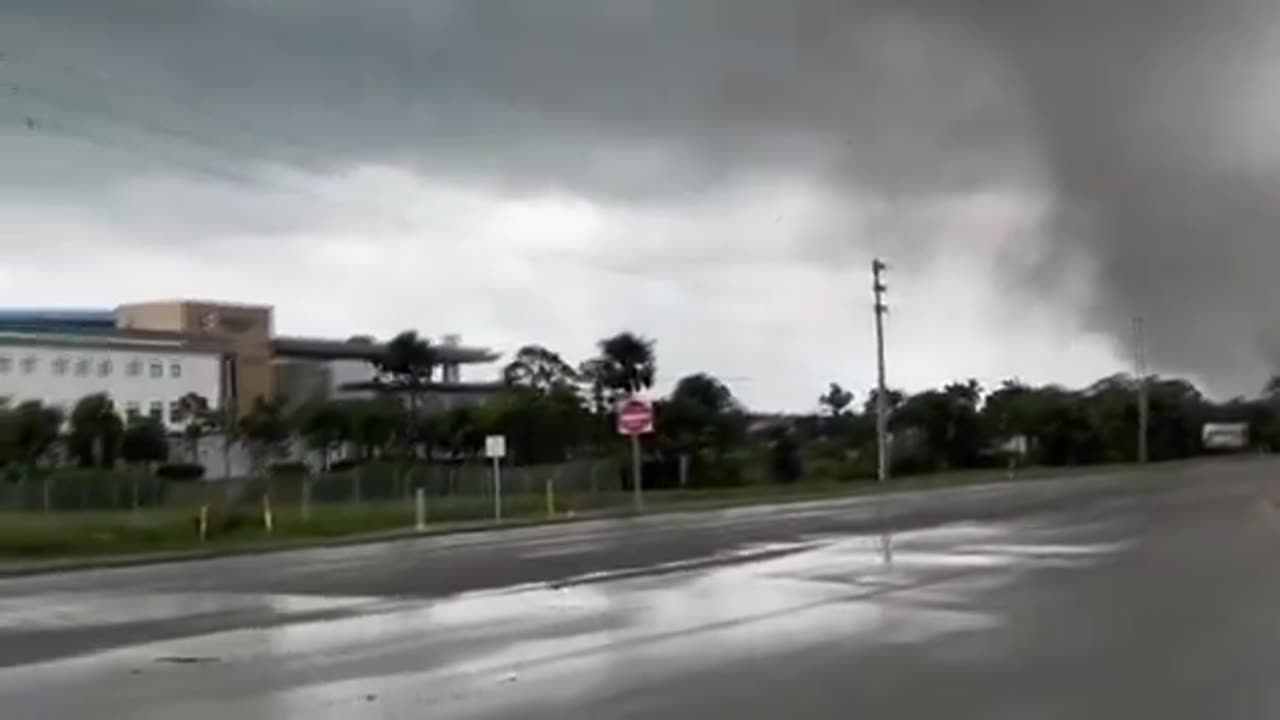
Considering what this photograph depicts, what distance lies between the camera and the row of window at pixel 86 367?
10612cm

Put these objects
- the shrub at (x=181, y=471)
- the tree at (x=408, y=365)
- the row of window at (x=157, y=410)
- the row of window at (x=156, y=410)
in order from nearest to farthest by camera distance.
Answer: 1. the shrub at (x=181, y=471)
2. the row of window at (x=157, y=410)
3. the row of window at (x=156, y=410)
4. the tree at (x=408, y=365)

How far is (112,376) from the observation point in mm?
111625

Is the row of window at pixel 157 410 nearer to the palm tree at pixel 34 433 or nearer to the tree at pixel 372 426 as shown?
the palm tree at pixel 34 433

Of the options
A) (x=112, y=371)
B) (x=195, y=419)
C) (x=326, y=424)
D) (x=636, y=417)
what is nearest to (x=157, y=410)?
(x=112, y=371)

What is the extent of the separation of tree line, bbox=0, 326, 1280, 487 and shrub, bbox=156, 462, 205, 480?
5.64 ft

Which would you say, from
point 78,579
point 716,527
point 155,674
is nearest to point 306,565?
point 78,579

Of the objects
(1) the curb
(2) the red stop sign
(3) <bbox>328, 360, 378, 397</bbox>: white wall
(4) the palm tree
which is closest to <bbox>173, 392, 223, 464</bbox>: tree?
(4) the palm tree

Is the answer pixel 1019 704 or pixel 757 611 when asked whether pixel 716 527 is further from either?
pixel 1019 704

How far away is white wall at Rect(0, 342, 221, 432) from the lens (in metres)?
106

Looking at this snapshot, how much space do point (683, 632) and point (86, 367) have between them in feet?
332

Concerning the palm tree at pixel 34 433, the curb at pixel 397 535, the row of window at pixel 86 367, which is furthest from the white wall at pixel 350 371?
the curb at pixel 397 535

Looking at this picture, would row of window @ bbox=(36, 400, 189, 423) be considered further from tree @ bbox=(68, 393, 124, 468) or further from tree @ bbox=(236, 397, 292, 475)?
tree @ bbox=(236, 397, 292, 475)

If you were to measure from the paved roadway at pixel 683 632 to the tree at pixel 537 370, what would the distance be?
7129 centimetres

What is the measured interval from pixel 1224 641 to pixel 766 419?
4233 inches
